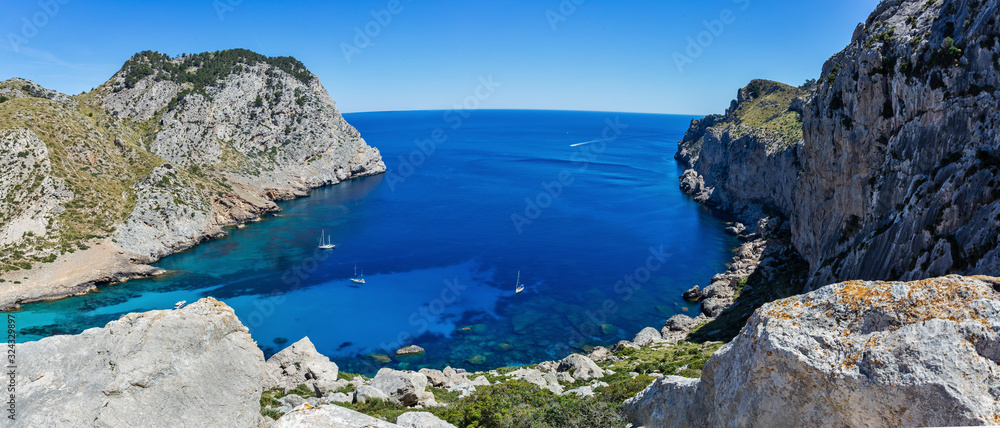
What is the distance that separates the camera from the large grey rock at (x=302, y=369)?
28969 mm

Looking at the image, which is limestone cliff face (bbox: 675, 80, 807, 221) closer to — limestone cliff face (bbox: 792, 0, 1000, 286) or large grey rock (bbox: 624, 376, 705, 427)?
limestone cliff face (bbox: 792, 0, 1000, 286)

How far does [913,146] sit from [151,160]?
108 meters

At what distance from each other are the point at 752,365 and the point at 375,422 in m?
6.65

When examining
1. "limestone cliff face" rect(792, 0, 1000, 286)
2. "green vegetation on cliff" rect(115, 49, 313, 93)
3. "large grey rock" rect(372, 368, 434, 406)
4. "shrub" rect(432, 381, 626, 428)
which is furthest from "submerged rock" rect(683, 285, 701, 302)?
"green vegetation on cliff" rect(115, 49, 313, 93)

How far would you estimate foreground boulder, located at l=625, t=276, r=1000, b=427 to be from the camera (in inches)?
293

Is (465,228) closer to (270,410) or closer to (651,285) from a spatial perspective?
(651,285)

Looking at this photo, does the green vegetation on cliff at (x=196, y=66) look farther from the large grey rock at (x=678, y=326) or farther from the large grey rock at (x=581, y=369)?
the large grey rock at (x=581, y=369)

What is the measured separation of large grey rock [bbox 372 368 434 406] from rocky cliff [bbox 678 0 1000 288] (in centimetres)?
2499

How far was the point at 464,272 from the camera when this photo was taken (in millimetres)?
73812

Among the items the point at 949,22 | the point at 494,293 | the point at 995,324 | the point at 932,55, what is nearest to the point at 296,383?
the point at 995,324

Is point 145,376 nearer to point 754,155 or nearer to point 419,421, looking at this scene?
point 419,421

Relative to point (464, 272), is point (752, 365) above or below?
above

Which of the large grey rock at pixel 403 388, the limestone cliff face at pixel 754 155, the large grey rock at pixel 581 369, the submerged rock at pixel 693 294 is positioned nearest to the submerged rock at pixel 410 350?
the large grey rock at pixel 581 369

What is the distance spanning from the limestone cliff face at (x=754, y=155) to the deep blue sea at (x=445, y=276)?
6628mm
